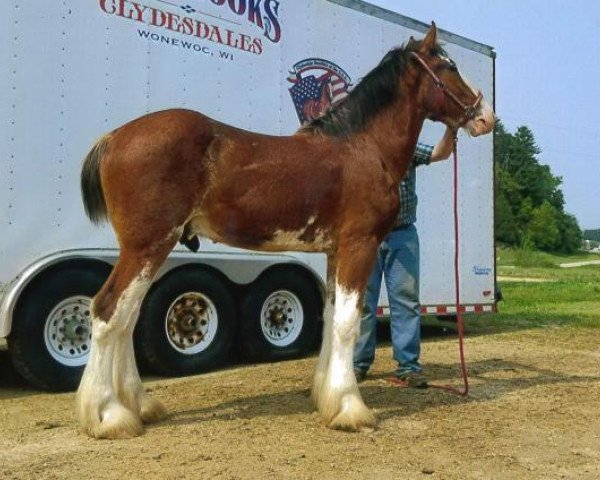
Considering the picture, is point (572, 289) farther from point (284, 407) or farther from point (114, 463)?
point (114, 463)

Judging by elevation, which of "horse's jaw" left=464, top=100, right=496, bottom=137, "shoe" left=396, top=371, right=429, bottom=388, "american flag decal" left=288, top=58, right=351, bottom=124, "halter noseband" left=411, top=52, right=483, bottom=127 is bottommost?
"shoe" left=396, top=371, right=429, bottom=388

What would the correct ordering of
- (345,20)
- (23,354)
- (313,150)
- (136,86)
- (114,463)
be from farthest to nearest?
(345,20), (136,86), (23,354), (313,150), (114,463)

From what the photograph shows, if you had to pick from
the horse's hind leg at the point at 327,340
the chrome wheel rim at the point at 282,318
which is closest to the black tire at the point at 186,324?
the chrome wheel rim at the point at 282,318

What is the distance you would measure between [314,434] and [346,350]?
1.78ft

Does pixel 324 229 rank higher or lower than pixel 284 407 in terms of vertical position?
higher

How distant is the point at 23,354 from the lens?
541 cm

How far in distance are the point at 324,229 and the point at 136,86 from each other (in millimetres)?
2667

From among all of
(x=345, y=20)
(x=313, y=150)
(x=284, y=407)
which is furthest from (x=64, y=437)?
(x=345, y=20)

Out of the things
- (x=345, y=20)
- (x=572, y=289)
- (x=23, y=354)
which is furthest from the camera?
(x=572, y=289)

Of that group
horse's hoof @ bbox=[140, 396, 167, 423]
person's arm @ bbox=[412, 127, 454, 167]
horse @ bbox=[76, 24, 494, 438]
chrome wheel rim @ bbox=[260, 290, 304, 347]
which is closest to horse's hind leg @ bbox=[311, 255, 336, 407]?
horse @ bbox=[76, 24, 494, 438]

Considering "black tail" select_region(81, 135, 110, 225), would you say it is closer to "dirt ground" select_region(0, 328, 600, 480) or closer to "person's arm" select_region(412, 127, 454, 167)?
"dirt ground" select_region(0, 328, 600, 480)

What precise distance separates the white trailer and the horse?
1485 mm

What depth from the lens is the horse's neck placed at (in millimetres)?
4645

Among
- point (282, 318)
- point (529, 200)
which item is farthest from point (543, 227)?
point (282, 318)
